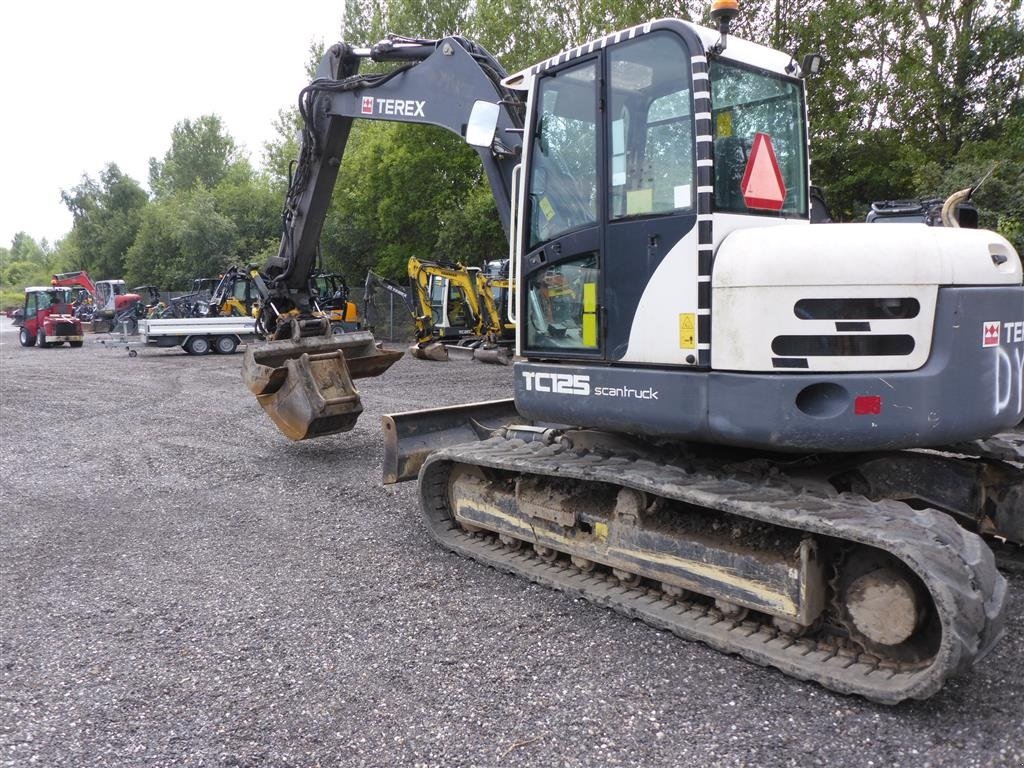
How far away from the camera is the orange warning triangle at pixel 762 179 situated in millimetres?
3936

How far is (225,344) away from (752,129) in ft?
73.2

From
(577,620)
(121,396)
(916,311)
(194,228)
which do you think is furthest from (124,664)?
(194,228)

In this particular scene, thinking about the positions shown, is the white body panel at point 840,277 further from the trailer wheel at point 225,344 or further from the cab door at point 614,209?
the trailer wheel at point 225,344

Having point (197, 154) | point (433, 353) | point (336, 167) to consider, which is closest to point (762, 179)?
point (336, 167)

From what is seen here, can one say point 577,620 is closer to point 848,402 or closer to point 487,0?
point 848,402

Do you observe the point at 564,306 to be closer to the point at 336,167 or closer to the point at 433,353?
the point at 336,167

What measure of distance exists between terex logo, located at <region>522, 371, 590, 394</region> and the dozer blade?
154cm

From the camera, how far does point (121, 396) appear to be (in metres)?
13.5

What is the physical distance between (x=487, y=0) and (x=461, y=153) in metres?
5.59

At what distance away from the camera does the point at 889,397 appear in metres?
3.42

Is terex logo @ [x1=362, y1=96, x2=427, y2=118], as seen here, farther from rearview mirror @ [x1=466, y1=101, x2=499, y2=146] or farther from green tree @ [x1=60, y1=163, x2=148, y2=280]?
green tree @ [x1=60, y1=163, x2=148, y2=280]

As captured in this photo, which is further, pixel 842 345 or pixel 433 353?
pixel 433 353

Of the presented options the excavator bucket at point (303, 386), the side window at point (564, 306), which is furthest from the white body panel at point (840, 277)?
the excavator bucket at point (303, 386)

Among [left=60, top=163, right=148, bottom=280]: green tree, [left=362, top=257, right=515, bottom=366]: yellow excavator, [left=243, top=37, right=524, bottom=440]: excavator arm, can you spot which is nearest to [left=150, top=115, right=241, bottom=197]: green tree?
[left=60, top=163, right=148, bottom=280]: green tree
